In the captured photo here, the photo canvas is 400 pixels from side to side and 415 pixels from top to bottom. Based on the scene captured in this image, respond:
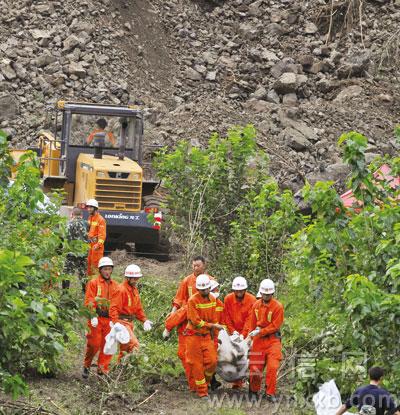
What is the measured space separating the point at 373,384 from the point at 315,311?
3.20 metres

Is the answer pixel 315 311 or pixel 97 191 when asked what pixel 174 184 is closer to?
pixel 97 191

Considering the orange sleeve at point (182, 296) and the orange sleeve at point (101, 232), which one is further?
the orange sleeve at point (101, 232)

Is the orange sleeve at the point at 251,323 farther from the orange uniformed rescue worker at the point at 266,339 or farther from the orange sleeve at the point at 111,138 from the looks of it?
the orange sleeve at the point at 111,138

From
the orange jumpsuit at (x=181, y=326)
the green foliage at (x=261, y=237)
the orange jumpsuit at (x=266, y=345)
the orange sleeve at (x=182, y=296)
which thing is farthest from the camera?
the green foliage at (x=261, y=237)

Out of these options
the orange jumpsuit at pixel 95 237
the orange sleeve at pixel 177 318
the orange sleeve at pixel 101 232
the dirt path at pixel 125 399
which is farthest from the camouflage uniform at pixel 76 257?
the orange sleeve at pixel 177 318

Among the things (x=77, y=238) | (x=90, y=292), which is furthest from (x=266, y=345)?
(x=77, y=238)

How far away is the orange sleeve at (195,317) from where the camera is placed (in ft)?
44.1

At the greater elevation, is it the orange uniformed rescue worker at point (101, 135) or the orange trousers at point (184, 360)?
the orange uniformed rescue worker at point (101, 135)

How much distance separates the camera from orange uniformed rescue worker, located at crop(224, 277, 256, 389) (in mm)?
14258

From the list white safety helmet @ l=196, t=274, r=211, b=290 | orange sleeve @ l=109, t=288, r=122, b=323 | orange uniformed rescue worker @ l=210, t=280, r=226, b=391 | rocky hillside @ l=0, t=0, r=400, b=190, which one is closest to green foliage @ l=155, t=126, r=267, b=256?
orange uniformed rescue worker @ l=210, t=280, r=226, b=391

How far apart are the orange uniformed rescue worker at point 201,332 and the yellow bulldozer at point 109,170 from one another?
6.71 m

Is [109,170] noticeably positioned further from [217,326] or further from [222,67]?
[222,67]

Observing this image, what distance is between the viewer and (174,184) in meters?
19.8

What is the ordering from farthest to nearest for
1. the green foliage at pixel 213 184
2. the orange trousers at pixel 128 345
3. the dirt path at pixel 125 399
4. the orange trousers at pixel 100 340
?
the green foliage at pixel 213 184 < the orange trousers at pixel 128 345 < the orange trousers at pixel 100 340 < the dirt path at pixel 125 399
